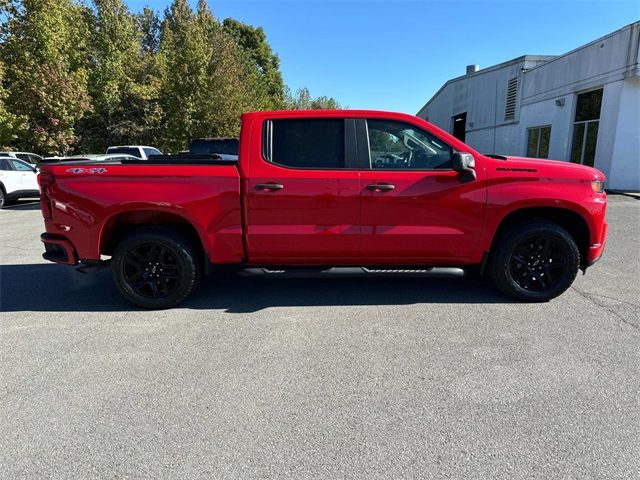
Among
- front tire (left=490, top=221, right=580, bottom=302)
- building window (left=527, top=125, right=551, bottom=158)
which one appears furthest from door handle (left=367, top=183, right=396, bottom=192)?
building window (left=527, top=125, right=551, bottom=158)

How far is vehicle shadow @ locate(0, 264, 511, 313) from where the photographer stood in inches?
176

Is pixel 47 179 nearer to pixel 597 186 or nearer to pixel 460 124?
pixel 597 186

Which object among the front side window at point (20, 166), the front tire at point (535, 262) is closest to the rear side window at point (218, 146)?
the front side window at point (20, 166)

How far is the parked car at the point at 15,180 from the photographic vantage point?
12.8 metres

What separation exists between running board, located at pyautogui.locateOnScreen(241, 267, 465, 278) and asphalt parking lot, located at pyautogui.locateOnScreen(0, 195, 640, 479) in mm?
342

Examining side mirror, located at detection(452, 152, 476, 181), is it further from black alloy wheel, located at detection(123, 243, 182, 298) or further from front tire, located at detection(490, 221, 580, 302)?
black alloy wheel, located at detection(123, 243, 182, 298)

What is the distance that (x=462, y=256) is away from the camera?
432 cm

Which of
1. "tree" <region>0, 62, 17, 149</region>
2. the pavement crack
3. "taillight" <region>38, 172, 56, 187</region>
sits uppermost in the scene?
"tree" <region>0, 62, 17, 149</region>

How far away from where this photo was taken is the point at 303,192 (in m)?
4.09

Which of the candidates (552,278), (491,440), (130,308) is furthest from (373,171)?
(130,308)

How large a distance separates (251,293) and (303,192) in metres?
1.46

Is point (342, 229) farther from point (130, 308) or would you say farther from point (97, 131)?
point (97, 131)

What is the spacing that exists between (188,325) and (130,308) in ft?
2.96

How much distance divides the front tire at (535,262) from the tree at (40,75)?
1899 cm
